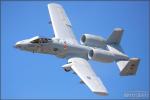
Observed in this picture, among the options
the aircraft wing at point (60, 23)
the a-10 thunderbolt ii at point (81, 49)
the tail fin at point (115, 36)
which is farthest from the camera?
the tail fin at point (115, 36)

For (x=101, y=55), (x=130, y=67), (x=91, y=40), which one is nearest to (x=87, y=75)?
(x=101, y=55)

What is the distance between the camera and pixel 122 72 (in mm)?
52312

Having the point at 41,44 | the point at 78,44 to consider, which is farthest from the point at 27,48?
the point at 78,44

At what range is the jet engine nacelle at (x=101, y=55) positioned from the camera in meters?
52.6

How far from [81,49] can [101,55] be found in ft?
7.33

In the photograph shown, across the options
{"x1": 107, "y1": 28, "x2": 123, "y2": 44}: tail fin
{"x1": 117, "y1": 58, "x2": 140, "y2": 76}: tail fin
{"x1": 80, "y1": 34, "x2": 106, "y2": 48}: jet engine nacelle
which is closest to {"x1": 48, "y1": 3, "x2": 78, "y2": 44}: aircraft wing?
{"x1": 80, "y1": 34, "x2": 106, "y2": 48}: jet engine nacelle

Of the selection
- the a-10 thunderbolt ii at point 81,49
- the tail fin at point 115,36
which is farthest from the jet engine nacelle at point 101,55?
the tail fin at point 115,36

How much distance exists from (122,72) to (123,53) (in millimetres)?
4453

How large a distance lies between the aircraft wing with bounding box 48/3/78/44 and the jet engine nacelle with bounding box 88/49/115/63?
2921mm

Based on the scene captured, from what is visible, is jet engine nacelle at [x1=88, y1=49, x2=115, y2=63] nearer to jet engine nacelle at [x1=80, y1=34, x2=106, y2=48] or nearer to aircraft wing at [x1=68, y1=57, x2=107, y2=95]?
aircraft wing at [x1=68, y1=57, x2=107, y2=95]

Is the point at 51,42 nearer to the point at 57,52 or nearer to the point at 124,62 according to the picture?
the point at 57,52

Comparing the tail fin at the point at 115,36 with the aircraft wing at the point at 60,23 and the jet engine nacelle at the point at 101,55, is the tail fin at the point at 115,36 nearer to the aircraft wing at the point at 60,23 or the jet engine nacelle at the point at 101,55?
the jet engine nacelle at the point at 101,55

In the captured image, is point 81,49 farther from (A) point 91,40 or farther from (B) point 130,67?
(B) point 130,67

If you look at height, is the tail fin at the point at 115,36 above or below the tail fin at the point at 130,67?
above
